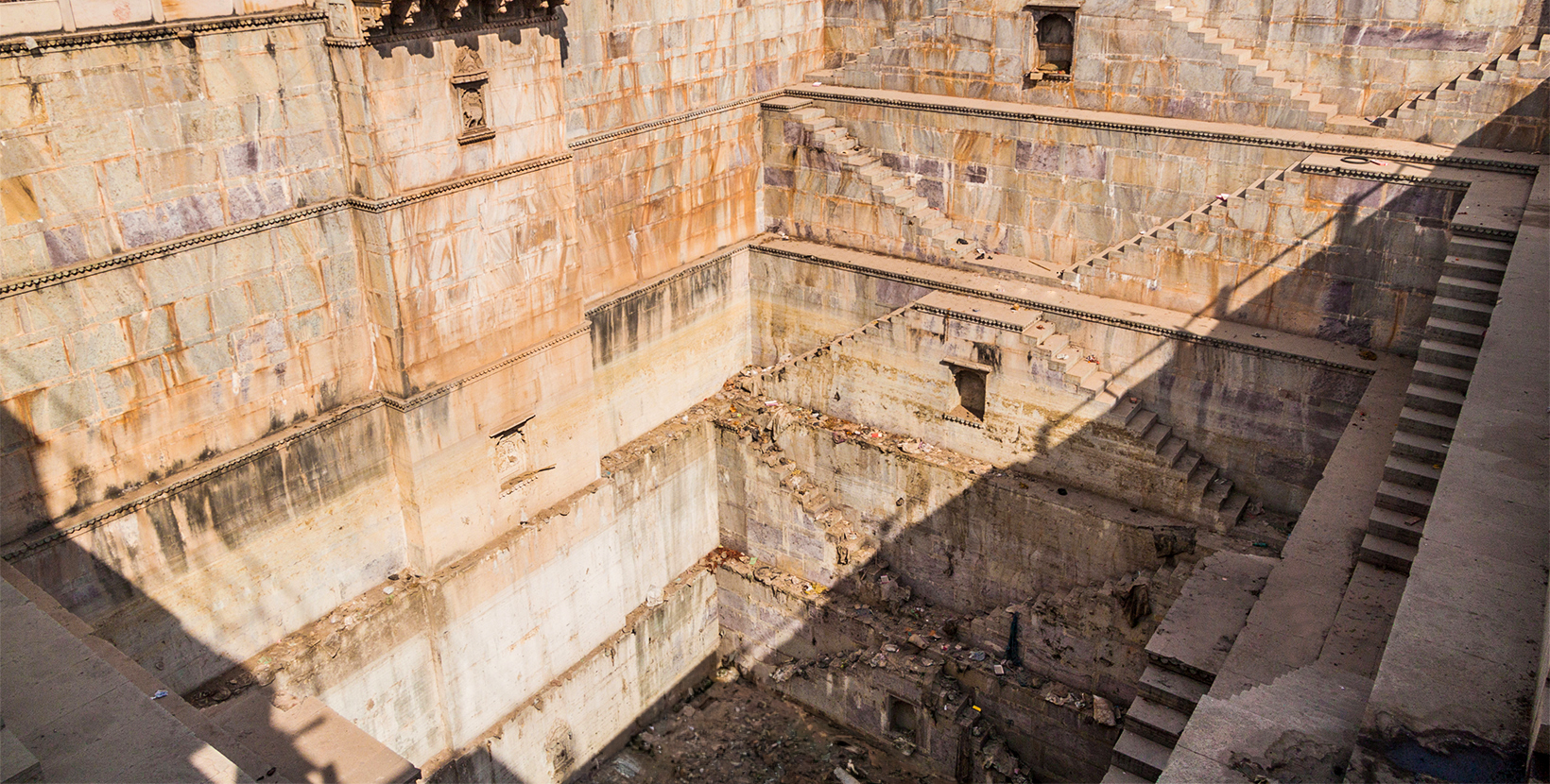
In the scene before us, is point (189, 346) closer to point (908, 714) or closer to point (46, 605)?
point (46, 605)

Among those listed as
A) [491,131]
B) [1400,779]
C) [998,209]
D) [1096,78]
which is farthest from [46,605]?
[1096,78]

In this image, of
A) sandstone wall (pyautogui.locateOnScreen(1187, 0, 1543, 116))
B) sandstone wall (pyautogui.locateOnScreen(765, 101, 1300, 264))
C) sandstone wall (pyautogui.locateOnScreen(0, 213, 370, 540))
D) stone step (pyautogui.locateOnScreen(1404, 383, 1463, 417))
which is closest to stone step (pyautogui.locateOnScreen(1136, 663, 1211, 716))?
stone step (pyautogui.locateOnScreen(1404, 383, 1463, 417))

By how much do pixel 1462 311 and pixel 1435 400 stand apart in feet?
4.53

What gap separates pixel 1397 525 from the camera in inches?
403

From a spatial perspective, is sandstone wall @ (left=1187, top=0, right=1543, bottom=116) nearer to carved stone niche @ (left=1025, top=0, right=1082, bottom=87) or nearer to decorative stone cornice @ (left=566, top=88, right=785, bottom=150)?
carved stone niche @ (left=1025, top=0, right=1082, bottom=87)

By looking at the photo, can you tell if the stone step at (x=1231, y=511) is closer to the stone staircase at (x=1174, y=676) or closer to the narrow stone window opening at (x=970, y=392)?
the stone staircase at (x=1174, y=676)

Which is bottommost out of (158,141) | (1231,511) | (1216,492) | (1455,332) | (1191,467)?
(1231,511)

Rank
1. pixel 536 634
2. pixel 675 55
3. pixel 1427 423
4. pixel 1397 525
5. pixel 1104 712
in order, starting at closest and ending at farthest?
pixel 1397 525, pixel 1427 423, pixel 1104 712, pixel 536 634, pixel 675 55

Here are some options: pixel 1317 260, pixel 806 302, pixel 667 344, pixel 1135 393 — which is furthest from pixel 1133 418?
pixel 667 344

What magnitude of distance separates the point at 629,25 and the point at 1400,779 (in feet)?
41.9

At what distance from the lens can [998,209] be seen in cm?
1709

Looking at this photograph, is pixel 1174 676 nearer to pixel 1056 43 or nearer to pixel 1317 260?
pixel 1317 260

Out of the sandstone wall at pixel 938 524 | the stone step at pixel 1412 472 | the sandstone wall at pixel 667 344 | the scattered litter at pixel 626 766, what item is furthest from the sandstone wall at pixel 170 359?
the stone step at pixel 1412 472

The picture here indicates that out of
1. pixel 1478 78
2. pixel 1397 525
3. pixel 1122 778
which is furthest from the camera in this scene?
pixel 1478 78
